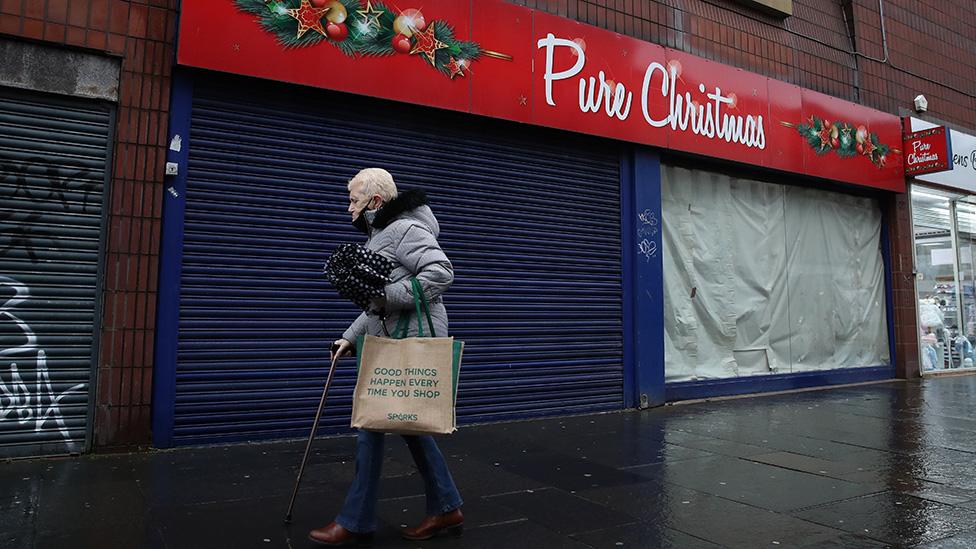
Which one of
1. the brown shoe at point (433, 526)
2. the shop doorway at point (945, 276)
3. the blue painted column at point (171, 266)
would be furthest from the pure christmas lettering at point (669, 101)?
the shop doorway at point (945, 276)

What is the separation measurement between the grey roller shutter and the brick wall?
13cm

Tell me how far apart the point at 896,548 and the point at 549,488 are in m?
1.87

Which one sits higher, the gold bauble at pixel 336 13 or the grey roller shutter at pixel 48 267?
the gold bauble at pixel 336 13

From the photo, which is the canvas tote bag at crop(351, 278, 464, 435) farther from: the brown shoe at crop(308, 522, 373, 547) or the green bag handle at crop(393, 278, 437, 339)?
the brown shoe at crop(308, 522, 373, 547)

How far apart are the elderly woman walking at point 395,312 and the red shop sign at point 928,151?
10.3 metres

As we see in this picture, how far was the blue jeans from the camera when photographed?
9.76 ft

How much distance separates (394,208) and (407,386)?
895mm

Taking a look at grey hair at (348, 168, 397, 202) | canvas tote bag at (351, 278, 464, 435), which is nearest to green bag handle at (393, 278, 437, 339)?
canvas tote bag at (351, 278, 464, 435)

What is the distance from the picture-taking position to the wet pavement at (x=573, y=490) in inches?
125

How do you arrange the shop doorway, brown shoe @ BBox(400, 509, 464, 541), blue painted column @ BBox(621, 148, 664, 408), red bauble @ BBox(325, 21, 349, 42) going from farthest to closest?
the shop doorway < blue painted column @ BBox(621, 148, 664, 408) < red bauble @ BBox(325, 21, 349, 42) < brown shoe @ BBox(400, 509, 464, 541)

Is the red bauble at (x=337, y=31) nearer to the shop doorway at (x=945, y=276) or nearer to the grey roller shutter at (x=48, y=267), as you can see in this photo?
the grey roller shutter at (x=48, y=267)

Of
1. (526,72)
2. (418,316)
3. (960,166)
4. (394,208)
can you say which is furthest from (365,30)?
(960,166)

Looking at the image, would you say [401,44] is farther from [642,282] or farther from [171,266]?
[642,282]

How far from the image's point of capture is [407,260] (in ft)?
10.1
